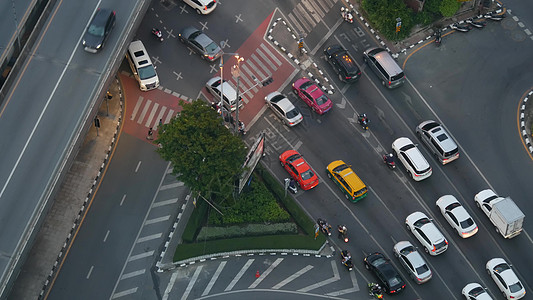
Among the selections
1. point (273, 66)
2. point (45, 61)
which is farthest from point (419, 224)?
point (45, 61)

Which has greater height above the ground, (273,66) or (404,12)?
(404,12)

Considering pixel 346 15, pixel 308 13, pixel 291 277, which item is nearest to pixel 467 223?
pixel 291 277

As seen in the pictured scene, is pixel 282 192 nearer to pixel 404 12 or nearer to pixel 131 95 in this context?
pixel 131 95

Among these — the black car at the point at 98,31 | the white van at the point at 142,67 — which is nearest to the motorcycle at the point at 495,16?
the white van at the point at 142,67

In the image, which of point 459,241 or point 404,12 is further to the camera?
point 404,12

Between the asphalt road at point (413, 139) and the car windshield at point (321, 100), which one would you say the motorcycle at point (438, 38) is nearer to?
the asphalt road at point (413, 139)

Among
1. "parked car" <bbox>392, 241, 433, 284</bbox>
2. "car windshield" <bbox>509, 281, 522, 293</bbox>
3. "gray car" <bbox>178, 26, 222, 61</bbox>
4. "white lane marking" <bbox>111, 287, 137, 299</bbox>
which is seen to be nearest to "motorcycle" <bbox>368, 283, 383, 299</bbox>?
"parked car" <bbox>392, 241, 433, 284</bbox>

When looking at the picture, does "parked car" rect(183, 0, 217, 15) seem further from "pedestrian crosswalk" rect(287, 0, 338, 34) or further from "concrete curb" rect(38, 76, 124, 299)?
"concrete curb" rect(38, 76, 124, 299)
